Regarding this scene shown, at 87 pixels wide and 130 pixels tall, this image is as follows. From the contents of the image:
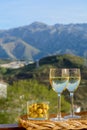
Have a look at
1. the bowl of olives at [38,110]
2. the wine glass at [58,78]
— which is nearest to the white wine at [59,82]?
the wine glass at [58,78]

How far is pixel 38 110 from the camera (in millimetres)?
1974

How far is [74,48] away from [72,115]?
186868 millimetres

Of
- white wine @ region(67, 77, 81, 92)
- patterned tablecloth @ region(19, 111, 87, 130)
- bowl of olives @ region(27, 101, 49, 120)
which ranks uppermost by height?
white wine @ region(67, 77, 81, 92)

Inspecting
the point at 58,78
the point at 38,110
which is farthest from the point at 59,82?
the point at 38,110

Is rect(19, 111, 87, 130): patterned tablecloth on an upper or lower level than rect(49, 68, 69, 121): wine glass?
lower

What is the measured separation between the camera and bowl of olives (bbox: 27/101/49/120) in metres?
1.94

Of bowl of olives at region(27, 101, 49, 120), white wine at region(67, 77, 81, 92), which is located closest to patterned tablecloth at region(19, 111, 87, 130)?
bowl of olives at region(27, 101, 49, 120)

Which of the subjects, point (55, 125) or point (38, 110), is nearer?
point (55, 125)

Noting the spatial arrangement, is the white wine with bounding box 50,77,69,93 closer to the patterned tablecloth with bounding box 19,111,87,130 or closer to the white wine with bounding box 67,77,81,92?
the white wine with bounding box 67,77,81,92

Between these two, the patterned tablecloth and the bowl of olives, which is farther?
the bowl of olives

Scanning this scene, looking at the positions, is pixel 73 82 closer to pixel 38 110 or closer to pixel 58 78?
pixel 58 78

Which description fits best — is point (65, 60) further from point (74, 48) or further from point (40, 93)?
point (74, 48)

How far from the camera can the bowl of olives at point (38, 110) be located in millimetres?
1937

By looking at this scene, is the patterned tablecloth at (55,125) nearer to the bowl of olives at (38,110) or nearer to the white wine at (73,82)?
the bowl of olives at (38,110)
